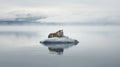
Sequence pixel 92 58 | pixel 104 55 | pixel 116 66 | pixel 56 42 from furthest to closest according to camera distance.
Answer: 1. pixel 56 42
2. pixel 104 55
3. pixel 92 58
4. pixel 116 66

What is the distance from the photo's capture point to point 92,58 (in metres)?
25.5

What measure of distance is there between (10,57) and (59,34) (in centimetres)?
1323

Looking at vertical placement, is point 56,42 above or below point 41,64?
above

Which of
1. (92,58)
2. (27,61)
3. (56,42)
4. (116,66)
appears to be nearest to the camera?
(116,66)

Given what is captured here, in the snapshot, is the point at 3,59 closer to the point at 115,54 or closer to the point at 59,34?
the point at 115,54

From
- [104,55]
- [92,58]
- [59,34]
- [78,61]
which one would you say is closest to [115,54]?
[104,55]

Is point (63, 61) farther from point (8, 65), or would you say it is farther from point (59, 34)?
point (59, 34)

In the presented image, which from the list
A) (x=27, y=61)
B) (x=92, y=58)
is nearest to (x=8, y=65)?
(x=27, y=61)

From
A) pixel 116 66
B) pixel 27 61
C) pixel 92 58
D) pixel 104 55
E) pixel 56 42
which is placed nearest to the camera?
pixel 116 66

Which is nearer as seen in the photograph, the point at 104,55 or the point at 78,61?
the point at 78,61

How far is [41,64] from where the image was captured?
2250 cm

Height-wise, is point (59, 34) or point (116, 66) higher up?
point (59, 34)

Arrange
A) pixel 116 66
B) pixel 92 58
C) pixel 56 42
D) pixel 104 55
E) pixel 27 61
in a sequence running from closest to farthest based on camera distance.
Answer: pixel 116 66, pixel 27 61, pixel 92 58, pixel 104 55, pixel 56 42

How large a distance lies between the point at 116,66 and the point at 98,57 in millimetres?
4532
